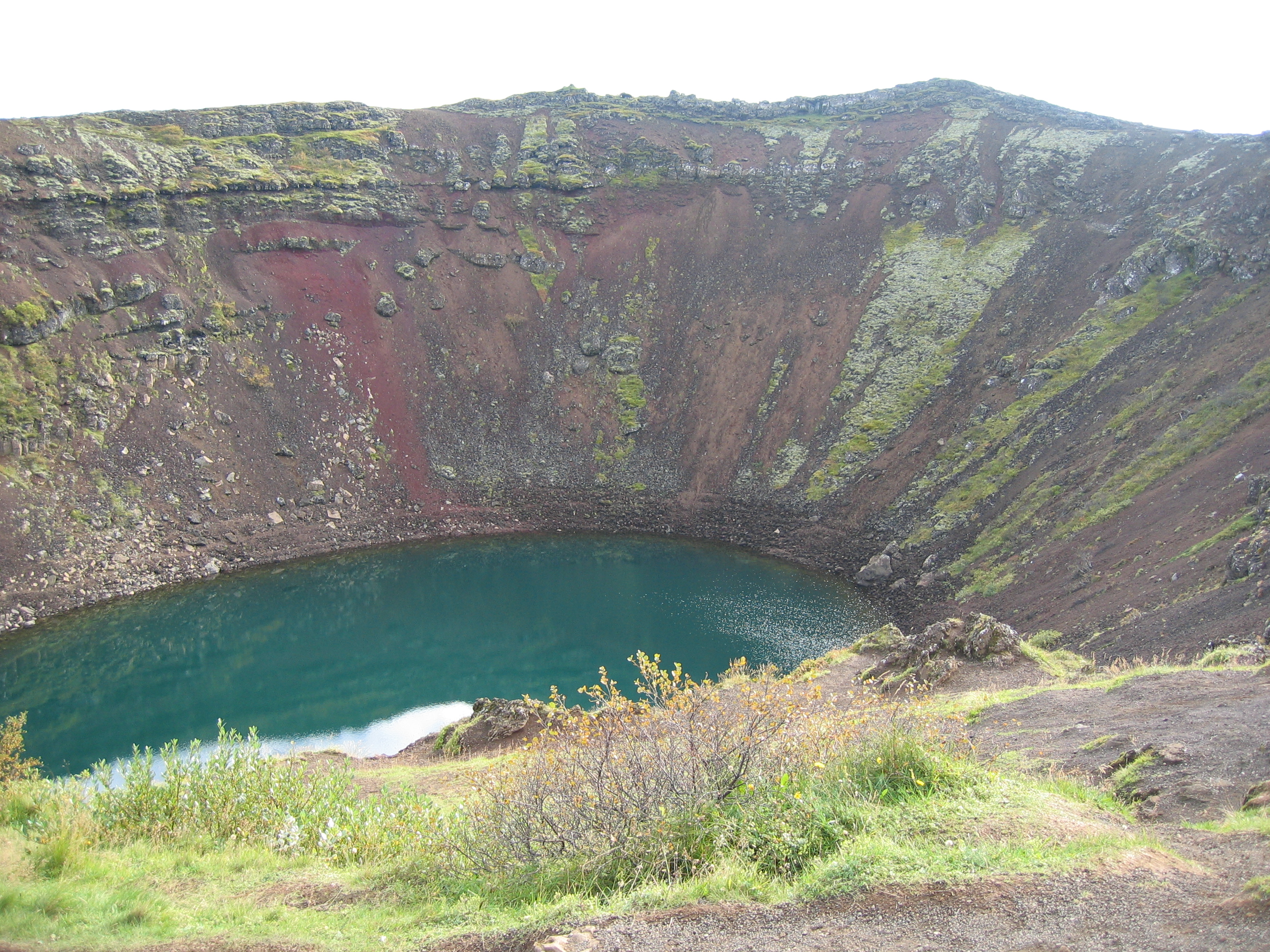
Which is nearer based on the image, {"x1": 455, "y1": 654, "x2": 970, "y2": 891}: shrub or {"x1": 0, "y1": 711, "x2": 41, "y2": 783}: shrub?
{"x1": 455, "y1": 654, "x2": 970, "y2": 891}: shrub

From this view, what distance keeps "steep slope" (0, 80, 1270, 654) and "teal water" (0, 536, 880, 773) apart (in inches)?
116

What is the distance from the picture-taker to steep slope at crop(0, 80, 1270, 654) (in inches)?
1521

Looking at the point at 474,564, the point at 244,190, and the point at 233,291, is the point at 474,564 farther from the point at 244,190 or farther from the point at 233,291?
the point at 244,190

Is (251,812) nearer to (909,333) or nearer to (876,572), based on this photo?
(876,572)

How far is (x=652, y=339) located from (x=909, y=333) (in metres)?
19.1

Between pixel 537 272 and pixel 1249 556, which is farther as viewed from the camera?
pixel 537 272

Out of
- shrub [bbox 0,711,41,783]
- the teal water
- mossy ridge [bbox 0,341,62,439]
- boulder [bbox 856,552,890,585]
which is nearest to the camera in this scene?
shrub [bbox 0,711,41,783]

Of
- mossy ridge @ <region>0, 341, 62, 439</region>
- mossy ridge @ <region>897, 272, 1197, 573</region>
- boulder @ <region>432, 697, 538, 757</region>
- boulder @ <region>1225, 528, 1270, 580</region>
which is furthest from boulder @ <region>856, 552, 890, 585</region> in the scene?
mossy ridge @ <region>0, 341, 62, 439</region>

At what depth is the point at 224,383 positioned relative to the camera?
48.8 metres

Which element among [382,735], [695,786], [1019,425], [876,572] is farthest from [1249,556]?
[382,735]

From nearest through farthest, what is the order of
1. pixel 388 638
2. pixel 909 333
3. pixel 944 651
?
1. pixel 944 651
2. pixel 388 638
3. pixel 909 333

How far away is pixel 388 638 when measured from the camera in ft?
130

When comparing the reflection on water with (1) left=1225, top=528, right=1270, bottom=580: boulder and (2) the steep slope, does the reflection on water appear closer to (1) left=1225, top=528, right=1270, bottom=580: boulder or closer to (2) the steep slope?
(2) the steep slope

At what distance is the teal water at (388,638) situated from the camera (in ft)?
104
